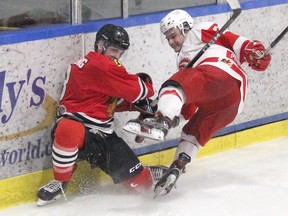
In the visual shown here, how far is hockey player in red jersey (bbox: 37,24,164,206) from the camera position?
4078 mm

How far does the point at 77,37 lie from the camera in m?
4.32

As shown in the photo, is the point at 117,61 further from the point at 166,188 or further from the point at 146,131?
the point at 166,188

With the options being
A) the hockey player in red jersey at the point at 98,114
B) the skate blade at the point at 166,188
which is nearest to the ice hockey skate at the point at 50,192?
the hockey player in red jersey at the point at 98,114

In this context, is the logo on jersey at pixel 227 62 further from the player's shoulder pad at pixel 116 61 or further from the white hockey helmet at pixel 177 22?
the player's shoulder pad at pixel 116 61

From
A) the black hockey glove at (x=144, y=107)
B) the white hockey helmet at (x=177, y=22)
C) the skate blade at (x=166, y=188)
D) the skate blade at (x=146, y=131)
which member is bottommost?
the skate blade at (x=166, y=188)

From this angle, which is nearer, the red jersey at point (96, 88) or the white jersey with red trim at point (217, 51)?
the red jersey at point (96, 88)

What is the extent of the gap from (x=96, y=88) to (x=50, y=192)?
0.52 m

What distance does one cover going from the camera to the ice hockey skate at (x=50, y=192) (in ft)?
13.4

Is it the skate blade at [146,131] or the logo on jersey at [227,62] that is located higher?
the logo on jersey at [227,62]

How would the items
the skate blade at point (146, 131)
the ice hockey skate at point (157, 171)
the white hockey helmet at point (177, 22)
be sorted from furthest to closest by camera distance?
1. the ice hockey skate at point (157, 171)
2. the white hockey helmet at point (177, 22)
3. the skate blade at point (146, 131)

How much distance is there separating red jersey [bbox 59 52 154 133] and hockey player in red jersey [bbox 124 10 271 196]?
0.23 meters

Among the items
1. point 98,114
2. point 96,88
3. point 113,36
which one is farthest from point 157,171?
point 113,36

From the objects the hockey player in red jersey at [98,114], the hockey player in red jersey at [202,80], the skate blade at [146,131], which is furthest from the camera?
the hockey player in red jersey at [98,114]

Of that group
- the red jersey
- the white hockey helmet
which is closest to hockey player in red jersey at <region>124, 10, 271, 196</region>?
the white hockey helmet
